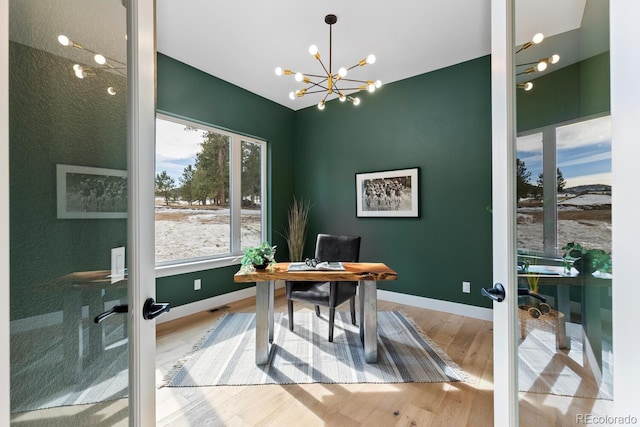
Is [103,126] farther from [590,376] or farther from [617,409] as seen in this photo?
[590,376]

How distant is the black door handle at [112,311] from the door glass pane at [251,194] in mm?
2982

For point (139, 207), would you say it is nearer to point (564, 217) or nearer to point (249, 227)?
point (564, 217)

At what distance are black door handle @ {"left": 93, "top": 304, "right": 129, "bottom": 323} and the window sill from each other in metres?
→ 2.25

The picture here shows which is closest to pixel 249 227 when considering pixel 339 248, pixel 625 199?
pixel 339 248

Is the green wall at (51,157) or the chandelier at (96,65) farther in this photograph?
the chandelier at (96,65)

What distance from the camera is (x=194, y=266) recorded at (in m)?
3.17

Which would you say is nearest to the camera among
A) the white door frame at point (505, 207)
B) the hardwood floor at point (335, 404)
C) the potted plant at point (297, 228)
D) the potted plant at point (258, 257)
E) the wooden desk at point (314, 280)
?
the white door frame at point (505, 207)

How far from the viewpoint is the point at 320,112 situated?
167 inches

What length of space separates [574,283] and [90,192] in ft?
4.71

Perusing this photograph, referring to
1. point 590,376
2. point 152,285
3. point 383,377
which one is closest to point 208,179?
point 152,285

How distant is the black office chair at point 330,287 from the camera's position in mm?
2377

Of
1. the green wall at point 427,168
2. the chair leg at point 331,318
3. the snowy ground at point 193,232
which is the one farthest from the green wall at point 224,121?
the chair leg at point 331,318

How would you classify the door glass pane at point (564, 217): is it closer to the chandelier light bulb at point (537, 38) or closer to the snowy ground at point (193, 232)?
the chandelier light bulb at point (537, 38)

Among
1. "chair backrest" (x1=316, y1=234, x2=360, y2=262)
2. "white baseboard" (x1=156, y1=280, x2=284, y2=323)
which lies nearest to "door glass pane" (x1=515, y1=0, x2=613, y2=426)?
"chair backrest" (x1=316, y1=234, x2=360, y2=262)
